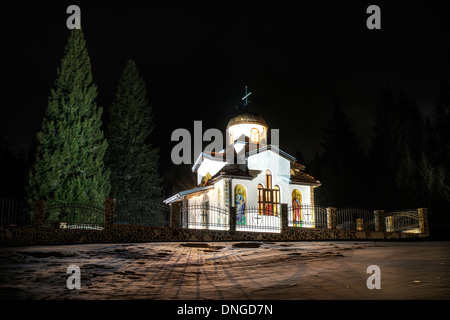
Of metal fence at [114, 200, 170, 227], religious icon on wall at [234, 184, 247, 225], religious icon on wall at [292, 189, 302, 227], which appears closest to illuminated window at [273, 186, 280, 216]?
religious icon on wall at [292, 189, 302, 227]

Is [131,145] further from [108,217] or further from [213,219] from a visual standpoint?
[108,217]

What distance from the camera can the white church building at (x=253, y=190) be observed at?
21.3 meters

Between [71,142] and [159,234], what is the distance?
848 cm

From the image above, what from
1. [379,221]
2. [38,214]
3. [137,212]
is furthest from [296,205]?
[38,214]

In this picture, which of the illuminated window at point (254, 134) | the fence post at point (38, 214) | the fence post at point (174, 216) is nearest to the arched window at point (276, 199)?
the illuminated window at point (254, 134)

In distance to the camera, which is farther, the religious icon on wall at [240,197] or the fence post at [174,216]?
the religious icon on wall at [240,197]

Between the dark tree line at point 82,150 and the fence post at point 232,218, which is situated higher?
the dark tree line at point 82,150

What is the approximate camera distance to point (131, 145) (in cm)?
3147

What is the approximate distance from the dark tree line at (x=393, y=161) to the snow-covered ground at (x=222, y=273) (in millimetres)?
19714

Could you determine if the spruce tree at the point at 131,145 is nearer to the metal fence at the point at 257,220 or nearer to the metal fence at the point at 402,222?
the metal fence at the point at 257,220

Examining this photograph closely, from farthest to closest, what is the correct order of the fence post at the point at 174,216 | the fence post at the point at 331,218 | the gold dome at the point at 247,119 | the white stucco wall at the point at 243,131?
the white stucco wall at the point at 243,131 < the gold dome at the point at 247,119 < the fence post at the point at 331,218 < the fence post at the point at 174,216

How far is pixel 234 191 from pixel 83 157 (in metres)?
8.56

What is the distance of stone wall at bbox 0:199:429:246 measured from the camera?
49.1 feet

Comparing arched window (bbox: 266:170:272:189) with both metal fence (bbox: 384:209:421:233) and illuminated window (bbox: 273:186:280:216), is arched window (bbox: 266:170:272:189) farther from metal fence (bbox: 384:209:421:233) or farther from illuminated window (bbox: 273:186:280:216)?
metal fence (bbox: 384:209:421:233)
